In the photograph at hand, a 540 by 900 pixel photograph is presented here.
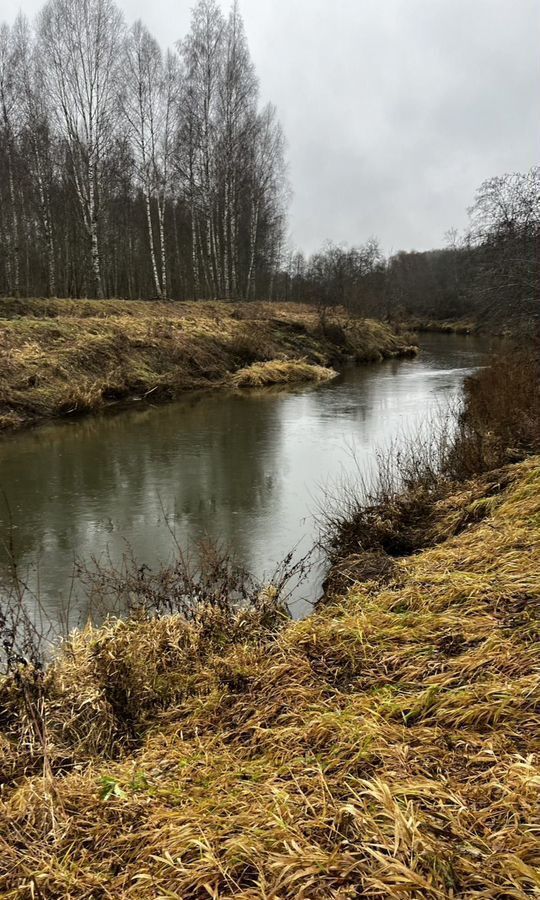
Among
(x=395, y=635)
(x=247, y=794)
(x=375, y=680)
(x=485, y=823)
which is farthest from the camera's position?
(x=395, y=635)

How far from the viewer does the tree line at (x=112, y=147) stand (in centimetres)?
2145

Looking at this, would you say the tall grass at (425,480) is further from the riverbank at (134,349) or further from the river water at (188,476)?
the riverbank at (134,349)

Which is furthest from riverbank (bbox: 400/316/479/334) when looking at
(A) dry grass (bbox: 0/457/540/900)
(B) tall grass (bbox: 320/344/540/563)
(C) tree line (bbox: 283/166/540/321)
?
(A) dry grass (bbox: 0/457/540/900)

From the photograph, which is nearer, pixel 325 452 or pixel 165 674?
pixel 165 674

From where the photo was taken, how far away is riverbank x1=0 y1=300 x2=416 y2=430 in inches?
571

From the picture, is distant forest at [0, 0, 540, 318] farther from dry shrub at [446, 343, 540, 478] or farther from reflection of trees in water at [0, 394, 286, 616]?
reflection of trees in water at [0, 394, 286, 616]

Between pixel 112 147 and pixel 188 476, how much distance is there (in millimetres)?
20952

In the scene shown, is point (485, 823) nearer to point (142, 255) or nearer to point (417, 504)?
point (417, 504)

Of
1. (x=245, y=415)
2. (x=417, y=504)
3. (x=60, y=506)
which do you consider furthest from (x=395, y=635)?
(x=245, y=415)

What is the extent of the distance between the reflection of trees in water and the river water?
2 cm

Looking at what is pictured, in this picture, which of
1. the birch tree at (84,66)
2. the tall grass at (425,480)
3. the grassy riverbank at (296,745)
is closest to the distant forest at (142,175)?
the birch tree at (84,66)

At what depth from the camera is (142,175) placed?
25.7m

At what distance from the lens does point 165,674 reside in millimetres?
3662

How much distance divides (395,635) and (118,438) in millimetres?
9842
